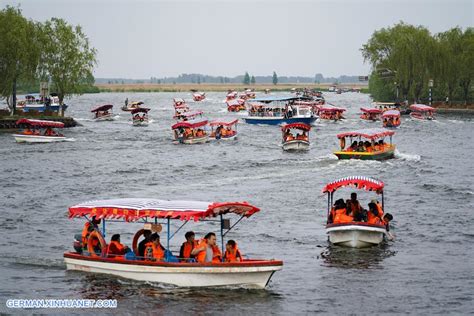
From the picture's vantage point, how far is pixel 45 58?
108938mm

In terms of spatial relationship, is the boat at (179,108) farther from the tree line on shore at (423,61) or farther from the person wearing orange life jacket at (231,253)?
the person wearing orange life jacket at (231,253)

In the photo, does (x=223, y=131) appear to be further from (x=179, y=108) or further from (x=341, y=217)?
(x=341, y=217)

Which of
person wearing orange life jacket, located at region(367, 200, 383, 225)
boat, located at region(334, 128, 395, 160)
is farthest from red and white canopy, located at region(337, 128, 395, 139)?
person wearing orange life jacket, located at region(367, 200, 383, 225)

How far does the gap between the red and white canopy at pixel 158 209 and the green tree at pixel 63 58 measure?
81071 mm

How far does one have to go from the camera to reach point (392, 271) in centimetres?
3288

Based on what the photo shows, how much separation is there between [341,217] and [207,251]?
8.93 metres

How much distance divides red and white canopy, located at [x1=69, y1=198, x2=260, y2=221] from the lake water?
7.64ft

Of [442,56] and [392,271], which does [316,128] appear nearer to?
[442,56]

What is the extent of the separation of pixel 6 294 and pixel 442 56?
119148 millimetres

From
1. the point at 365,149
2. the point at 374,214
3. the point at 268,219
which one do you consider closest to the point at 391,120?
the point at 365,149

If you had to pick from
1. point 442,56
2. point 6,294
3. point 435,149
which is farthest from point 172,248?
A: point 442,56

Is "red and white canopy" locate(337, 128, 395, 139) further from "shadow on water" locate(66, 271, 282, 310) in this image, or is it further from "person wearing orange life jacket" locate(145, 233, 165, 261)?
"person wearing orange life jacket" locate(145, 233, 165, 261)

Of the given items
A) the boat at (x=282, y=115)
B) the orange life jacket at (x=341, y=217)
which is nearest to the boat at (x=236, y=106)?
the boat at (x=282, y=115)

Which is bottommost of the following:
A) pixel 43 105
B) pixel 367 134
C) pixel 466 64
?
pixel 43 105
